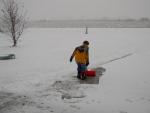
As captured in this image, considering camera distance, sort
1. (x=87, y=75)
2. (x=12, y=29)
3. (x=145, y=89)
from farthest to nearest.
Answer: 1. (x=12, y=29)
2. (x=87, y=75)
3. (x=145, y=89)

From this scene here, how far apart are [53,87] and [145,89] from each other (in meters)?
3.43

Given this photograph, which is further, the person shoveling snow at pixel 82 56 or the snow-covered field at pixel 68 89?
the person shoveling snow at pixel 82 56

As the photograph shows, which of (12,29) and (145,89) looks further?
(12,29)

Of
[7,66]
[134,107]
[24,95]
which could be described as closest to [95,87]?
[134,107]

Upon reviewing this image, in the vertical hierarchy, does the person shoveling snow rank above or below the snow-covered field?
above

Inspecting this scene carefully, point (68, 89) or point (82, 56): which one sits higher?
point (82, 56)

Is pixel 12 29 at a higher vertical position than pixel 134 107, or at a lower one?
higher

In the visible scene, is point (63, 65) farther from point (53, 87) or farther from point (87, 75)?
point (53, 87)

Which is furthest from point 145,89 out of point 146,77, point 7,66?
point 7,66

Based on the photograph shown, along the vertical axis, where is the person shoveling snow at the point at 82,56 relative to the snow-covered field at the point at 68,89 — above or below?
above

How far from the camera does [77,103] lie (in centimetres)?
679

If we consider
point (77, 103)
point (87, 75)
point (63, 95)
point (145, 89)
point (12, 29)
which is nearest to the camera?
point (77, 103)

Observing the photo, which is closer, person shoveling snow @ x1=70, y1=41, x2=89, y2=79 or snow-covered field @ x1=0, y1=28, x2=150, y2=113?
snow-covered field @ x1=0, y1=28, x2=150, y2=113

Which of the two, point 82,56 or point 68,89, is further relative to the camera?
point 82,56
